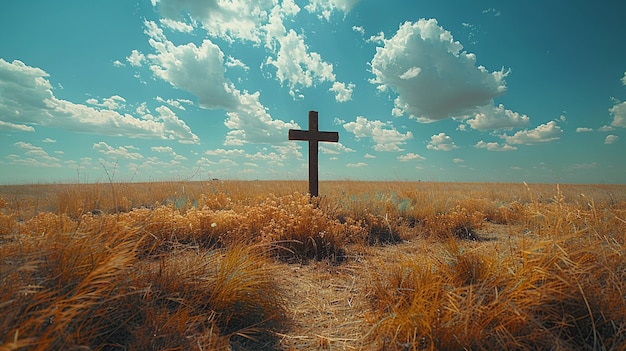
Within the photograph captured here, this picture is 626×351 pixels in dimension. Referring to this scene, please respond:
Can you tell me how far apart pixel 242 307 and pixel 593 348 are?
211cm

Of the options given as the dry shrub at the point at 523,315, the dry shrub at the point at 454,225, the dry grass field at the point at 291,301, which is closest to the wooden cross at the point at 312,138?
the dry shrub at the point at 454,225

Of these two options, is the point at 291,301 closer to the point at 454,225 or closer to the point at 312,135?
the point at 454,225

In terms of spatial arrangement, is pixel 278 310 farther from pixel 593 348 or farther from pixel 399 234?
pixel 399 234

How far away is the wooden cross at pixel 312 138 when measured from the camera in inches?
260

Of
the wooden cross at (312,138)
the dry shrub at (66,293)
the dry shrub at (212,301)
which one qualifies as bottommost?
the dry shrub at (212,301)

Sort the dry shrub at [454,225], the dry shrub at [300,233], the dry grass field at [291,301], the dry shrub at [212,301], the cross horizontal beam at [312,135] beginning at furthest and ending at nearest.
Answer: the cross horizontal beam at [312,135] < the dry shrub at [454,225] < the dry shrub at [300,233] < the dry shrub at [212,301] < the dry grass field at [291,301]

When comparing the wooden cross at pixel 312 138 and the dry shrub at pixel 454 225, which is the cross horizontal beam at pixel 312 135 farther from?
the dry shrub at pixel 454 225

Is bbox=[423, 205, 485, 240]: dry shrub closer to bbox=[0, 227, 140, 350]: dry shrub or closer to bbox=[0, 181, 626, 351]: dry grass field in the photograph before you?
bbox=[0, 181, 626, 351]: dry grass field

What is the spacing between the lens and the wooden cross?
260 inches

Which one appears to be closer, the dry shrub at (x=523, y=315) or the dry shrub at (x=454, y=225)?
the dry shrub at (x=523, y=315)

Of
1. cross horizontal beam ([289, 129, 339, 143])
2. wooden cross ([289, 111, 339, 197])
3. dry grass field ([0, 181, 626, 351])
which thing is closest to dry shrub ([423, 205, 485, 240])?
dry grass field ([0, 181, 626, 351])

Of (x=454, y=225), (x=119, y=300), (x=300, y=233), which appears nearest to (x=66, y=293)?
(x=119, y=300)

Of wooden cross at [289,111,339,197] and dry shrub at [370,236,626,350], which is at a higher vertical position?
wooden cross at [289,111,339,197]

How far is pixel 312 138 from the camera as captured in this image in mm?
6703
